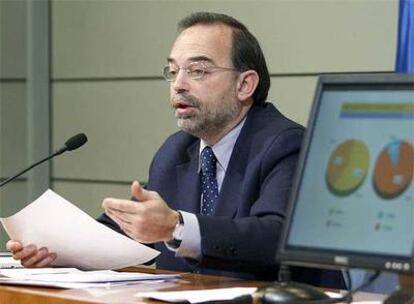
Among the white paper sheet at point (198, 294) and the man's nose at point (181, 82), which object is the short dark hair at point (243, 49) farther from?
the white paper sheet at point (198, 294)

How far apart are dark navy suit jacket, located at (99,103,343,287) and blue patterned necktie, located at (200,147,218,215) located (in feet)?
0.07

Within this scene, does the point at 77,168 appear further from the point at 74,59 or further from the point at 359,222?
the point at 359,222

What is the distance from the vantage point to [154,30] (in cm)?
526

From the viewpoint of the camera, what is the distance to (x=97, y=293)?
2.05 m

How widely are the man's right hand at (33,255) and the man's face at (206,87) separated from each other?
0.63 m

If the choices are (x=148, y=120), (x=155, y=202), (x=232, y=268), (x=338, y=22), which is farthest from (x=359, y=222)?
(x=148, y=120)

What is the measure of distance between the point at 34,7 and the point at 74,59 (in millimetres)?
401

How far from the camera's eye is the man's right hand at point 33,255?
8.42 ft

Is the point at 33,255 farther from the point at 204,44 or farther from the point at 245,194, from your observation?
the point at 204,44

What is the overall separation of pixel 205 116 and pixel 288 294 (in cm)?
121

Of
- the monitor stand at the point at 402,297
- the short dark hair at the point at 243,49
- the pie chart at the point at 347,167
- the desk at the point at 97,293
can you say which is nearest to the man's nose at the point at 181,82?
the short dark hair at the point at 243,49

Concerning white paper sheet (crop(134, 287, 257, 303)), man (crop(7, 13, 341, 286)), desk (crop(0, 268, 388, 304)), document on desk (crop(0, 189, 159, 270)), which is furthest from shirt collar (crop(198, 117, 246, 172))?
white paper sheet (crop(134, 287, 257, 303))

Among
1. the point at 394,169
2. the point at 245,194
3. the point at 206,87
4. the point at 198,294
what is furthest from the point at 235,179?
the point at 394,169

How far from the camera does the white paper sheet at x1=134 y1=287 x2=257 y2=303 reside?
1.92 m
